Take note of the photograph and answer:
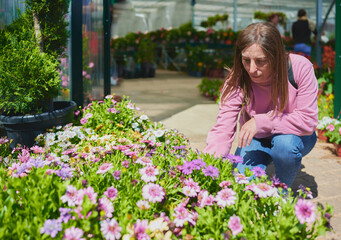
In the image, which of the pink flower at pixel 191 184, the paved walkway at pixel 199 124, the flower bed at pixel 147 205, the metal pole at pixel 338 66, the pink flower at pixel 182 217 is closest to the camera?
the flower bed at pixel 147 205

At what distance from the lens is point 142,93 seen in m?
9.56

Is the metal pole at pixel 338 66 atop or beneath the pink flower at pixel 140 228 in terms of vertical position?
atop

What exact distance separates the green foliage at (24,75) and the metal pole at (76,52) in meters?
0.76

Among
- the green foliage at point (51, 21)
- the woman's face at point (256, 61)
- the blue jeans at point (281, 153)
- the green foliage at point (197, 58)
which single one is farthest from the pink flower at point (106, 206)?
the green foliage at point (197, 58)

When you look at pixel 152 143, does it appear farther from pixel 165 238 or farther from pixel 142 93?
pixel 142 93

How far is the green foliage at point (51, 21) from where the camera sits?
11.3 feet

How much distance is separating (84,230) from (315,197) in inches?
80.3

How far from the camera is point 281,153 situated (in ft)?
8.27

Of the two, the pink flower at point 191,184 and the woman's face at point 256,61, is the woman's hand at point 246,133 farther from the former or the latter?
the pink flower at point 191,184

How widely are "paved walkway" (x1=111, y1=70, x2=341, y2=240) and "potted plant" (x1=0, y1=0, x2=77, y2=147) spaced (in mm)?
1682

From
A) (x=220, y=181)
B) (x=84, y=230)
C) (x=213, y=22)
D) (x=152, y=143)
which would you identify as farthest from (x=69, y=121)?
(x=213, y=22)

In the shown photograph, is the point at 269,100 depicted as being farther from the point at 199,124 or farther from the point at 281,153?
the point at 199,124

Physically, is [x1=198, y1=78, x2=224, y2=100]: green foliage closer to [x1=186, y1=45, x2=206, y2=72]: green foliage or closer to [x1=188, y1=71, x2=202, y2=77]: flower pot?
[x1=186, y1=45, x2=206, y2=72]: green foliage

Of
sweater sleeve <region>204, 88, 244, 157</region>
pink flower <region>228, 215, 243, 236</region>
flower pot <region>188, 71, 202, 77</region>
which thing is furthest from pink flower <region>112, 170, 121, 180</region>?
flower pot <region>188, 71, 202, 77</region>
